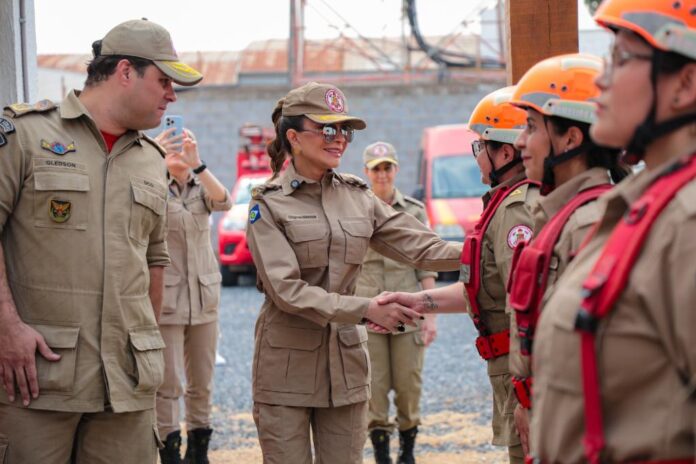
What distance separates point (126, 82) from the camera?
3.95m

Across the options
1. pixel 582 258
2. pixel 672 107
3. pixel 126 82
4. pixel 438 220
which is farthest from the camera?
pixel 438 220

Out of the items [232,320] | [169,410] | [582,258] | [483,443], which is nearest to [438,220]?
[232,320]

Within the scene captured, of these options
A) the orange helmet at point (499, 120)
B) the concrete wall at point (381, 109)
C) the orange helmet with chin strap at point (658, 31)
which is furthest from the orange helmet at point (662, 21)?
the concrete wall at point (381, 109)

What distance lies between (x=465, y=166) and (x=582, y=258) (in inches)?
610

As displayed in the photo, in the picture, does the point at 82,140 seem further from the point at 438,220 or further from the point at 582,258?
the point at 438,220

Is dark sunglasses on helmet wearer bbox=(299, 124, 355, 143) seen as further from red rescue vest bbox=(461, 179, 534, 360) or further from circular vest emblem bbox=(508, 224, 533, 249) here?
circular vest emblem bbox=(508, 224, 533, 249)

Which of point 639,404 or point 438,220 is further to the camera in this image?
point 438,220

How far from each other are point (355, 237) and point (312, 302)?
1.48ft

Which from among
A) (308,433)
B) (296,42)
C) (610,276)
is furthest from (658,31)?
(296,42)

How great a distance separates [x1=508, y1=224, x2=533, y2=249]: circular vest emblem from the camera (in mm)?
3727

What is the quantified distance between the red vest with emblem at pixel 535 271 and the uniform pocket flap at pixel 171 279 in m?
4.16

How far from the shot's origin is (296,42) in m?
24.6

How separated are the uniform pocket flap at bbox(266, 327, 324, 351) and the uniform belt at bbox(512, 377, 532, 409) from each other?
1.34 m

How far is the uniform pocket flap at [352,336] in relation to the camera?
14.6ft
